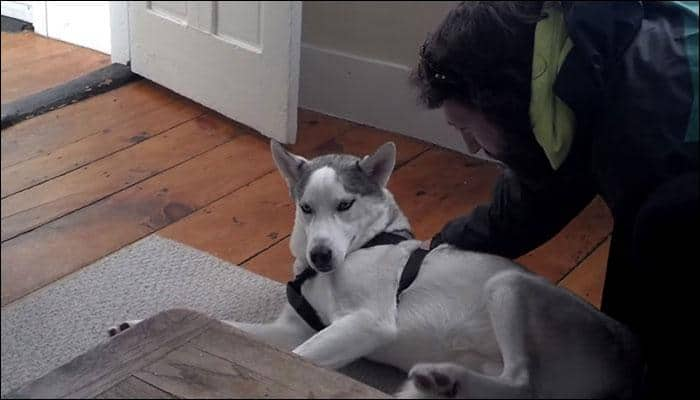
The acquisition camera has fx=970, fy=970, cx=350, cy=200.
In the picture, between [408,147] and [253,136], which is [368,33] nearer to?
[408,147]

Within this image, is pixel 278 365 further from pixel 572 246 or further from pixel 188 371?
pixel 572 246

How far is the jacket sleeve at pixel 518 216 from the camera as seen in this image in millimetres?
1190

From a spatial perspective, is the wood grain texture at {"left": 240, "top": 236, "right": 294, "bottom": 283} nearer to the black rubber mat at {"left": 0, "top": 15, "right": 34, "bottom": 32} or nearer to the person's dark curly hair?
the person's dark curly hair

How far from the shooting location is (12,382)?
91 centimetres

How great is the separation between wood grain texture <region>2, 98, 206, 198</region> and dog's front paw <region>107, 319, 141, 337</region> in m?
0.19

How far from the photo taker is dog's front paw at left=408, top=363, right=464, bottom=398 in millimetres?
926

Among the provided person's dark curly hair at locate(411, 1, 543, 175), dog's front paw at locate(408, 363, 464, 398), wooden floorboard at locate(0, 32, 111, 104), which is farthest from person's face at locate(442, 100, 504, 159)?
wooden floorboard at locate(0, 32, 111, 104)

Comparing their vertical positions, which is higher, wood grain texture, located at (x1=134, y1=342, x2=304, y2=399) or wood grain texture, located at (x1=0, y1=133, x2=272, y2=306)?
wood grain texture, located at (x1=0, y1=133, x2=272, y2=306)

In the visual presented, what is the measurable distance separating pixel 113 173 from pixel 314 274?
0.34 meters

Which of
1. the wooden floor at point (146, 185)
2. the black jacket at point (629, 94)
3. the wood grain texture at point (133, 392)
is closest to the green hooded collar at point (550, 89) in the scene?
the black jacket at point (629, 94)

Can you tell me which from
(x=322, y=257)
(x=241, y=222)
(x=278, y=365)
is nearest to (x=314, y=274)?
(x=322, y=257)

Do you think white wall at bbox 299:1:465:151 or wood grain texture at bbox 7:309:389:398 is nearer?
wood grain texture at bbox 7:309:389:398

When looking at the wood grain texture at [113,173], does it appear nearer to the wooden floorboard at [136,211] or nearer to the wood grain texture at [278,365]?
the wooden floorboard at [136,211]

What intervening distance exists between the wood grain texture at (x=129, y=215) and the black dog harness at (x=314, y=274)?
16cm
